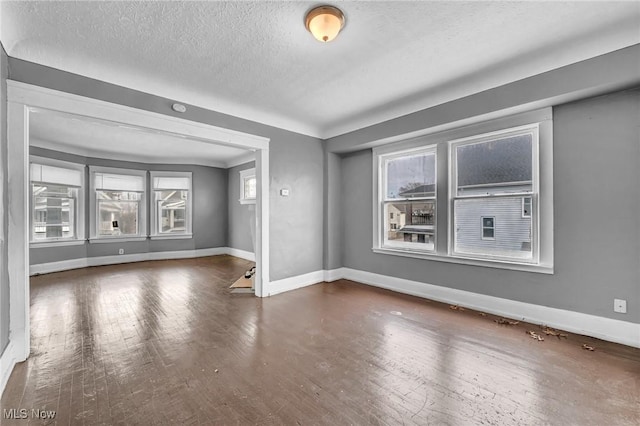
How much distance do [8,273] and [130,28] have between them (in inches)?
89.3

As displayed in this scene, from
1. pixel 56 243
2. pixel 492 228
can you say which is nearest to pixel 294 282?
pixel 492 228

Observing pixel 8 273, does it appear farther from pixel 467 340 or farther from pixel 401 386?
pixel 467 340

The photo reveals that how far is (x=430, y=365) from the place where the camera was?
7.45ft

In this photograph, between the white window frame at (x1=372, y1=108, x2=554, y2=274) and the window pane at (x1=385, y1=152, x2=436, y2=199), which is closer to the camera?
the white window frame at (x1=372, y1=108, x2=554, y2=274)

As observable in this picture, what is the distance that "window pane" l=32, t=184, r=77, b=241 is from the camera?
18.4 feet

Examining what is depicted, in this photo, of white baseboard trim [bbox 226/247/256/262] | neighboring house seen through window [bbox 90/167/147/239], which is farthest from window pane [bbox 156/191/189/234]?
white baseboard trim [bbox 226/247/256/262]

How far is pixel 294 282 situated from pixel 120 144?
4.82 metres

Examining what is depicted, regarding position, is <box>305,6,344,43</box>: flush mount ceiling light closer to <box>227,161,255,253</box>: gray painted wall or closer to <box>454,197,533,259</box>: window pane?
<box>454,197,533,259</box>: window pane

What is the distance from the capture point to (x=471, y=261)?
3.58 m

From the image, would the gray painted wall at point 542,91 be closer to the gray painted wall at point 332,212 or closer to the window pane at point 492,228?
the window pane at point 492,228

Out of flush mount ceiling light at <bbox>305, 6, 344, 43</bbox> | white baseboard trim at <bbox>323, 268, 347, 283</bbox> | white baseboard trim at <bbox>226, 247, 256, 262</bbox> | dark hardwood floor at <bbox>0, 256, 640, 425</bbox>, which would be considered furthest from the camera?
white baseboard trim at <bbox>226, 247, 256, 262</bbox>

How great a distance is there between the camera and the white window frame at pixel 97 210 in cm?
646

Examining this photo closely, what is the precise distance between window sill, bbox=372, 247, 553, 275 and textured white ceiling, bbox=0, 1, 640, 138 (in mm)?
2049

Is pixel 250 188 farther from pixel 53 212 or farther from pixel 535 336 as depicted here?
pixel 535 336
